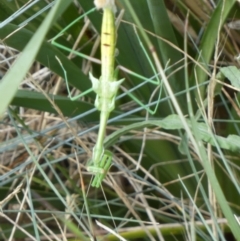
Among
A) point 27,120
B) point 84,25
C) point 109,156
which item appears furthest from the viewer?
point 27,120

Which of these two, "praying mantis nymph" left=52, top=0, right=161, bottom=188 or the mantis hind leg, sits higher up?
"praying mantis nymph" left=52, top=0, right=161, bottom=188

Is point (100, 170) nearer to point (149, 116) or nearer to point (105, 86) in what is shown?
point (105, 86)

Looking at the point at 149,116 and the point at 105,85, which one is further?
the point at 149,116

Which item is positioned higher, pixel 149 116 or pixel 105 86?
pixel 105 86

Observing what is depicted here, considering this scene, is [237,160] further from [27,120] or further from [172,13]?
[27,120]

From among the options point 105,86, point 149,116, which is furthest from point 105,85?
point 149,116

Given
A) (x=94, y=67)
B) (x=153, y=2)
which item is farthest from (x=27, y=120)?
(x=153, y=2)

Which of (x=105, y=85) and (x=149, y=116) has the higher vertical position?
(x=105, y=85)

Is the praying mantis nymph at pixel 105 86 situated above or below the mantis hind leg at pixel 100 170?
above

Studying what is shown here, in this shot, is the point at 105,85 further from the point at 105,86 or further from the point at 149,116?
the point at 149,116

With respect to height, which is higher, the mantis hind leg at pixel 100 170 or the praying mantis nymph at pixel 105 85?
the praying mantis nymph at pixel 105 85

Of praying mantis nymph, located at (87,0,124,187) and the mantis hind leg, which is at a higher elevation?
praying mantis nymph, located at (87,0,124,187)
